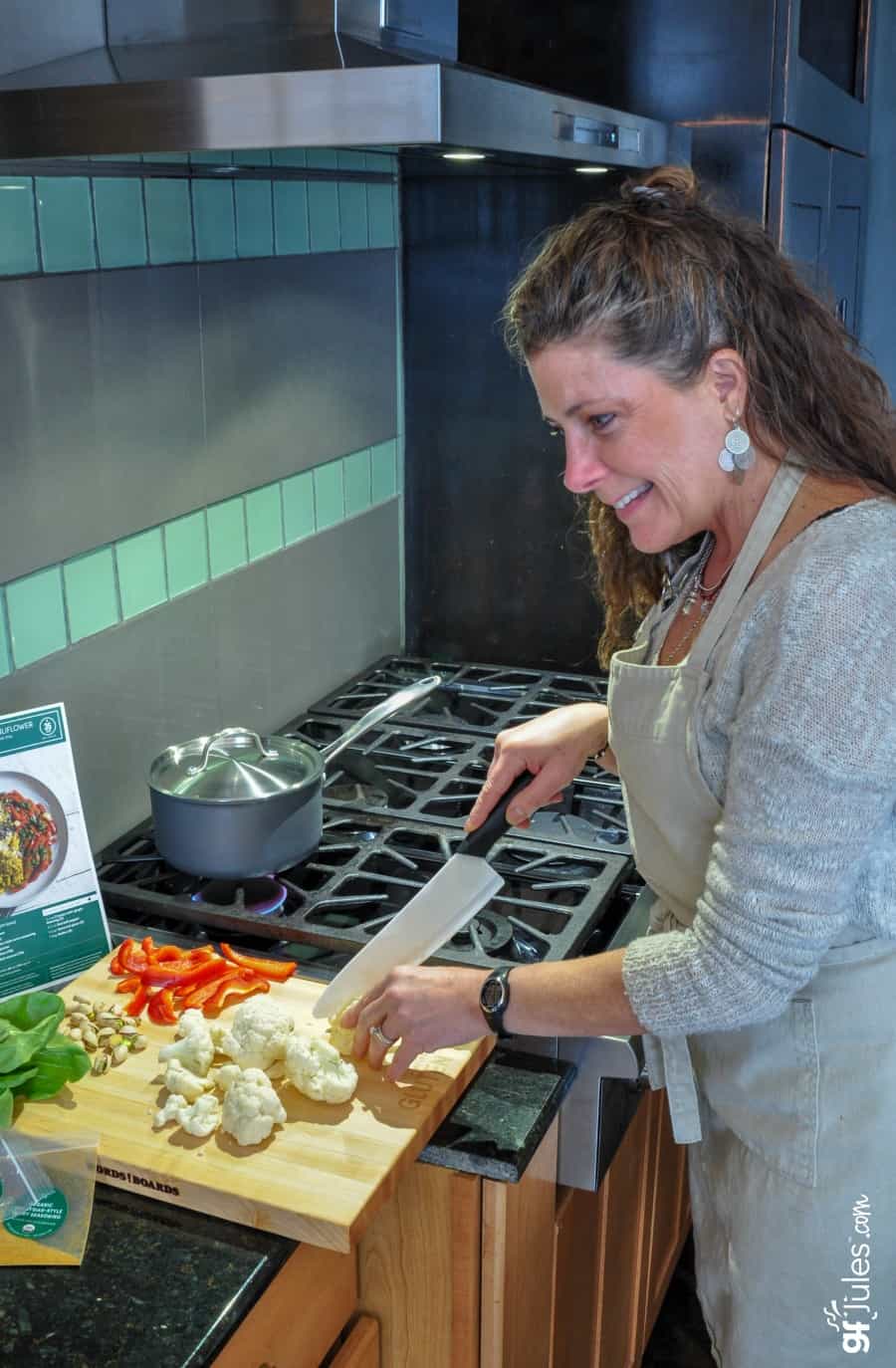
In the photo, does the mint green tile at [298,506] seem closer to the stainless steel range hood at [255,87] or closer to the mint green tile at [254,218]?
the mint green tile at [254,218]

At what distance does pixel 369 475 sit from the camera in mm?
2166

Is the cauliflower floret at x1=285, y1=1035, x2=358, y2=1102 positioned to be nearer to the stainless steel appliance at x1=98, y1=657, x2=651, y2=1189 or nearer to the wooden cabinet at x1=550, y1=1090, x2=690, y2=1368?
the stainless steel appliance at x1=98, y1=657, x2=651, y2=1189

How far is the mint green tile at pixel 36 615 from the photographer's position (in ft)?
4.63

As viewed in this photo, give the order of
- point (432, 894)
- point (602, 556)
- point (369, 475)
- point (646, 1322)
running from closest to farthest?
point (432, 894)
point (602, 556)
point (646, 1322)
point (369, 475)

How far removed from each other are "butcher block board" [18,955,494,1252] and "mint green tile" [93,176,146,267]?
85 cm

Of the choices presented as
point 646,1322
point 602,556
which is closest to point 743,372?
point 602,556

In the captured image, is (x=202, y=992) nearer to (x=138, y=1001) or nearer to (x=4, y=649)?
(x=138, y=1001)

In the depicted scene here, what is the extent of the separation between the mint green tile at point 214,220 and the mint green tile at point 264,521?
1.04ft

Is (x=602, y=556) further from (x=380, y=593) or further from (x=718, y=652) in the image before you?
(x=380, y=593)

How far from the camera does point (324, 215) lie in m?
1.94

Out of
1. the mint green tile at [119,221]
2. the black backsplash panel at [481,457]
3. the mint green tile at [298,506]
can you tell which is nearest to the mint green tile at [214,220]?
the mint green tile at [119,221]

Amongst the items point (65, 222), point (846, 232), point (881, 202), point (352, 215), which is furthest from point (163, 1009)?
point (881, 202)

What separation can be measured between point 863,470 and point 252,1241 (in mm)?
751

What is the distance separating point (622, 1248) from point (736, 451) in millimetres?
1048
